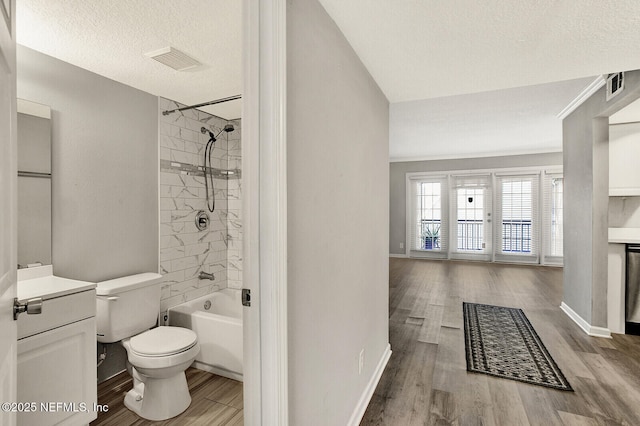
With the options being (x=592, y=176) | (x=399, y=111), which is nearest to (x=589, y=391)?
(x=592, y=176)

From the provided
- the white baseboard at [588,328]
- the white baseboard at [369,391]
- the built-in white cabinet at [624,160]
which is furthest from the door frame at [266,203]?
the built-in white cabinet at [624,160]

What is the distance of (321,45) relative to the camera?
1433mm

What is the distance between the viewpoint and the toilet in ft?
6.77

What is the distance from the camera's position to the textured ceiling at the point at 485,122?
140 inches

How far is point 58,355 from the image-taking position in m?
1.70

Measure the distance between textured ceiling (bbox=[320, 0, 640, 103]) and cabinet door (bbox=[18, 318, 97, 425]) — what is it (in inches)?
82.9

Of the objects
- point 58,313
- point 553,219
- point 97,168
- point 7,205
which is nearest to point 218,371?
point 58,313

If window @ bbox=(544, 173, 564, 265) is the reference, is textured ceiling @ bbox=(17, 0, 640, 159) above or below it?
above

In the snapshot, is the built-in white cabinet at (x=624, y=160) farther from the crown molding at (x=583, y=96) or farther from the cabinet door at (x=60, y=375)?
the cabinet door at (x=60, y=375)

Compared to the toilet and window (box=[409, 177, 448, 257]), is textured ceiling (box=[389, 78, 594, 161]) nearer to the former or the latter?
window (box=[409, 177, 448, 257])

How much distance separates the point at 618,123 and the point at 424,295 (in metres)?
2.96

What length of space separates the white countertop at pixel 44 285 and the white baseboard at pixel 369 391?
1678mm

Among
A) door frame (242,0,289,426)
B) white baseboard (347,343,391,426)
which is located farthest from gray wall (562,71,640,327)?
door frame (242,0,289,426)

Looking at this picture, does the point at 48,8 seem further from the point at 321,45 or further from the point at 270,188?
the point at 270,188
